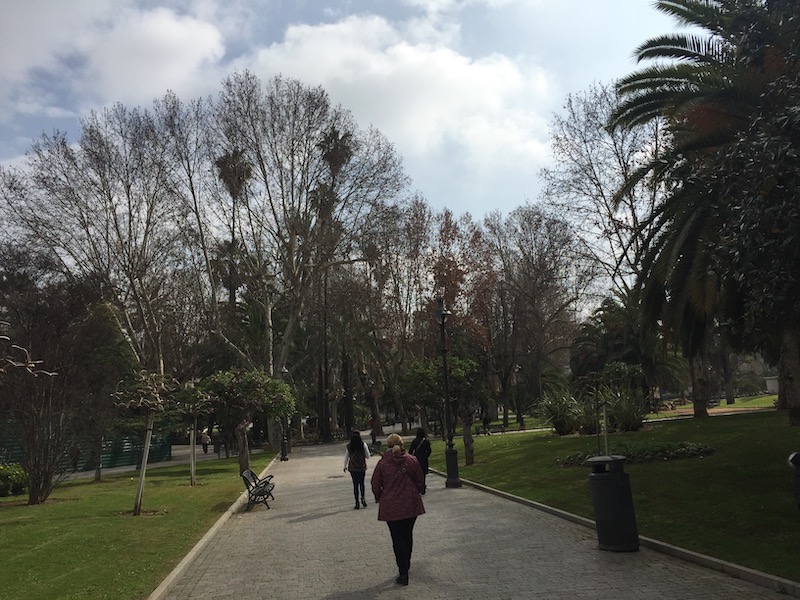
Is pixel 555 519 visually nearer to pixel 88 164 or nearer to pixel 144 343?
pixel 88 164

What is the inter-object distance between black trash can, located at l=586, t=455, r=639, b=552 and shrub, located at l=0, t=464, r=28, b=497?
59.9 ft

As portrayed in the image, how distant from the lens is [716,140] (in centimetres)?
1244

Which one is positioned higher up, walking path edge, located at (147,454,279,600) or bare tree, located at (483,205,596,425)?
bare tree, located at (483,205,596,425)

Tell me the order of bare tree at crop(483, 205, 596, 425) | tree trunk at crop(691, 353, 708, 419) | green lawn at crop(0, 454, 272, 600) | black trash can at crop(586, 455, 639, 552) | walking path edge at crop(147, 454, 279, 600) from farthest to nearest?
bare tree at crop(483, 205, 596, 425) < tree trunk at crop(691, 353, 708, 419) < black trash can at crop(586, 455, 639, 552) < green lawn at crop(0, 454, 272, 600) < walking path edge at crop(147, 454, 279, 600)

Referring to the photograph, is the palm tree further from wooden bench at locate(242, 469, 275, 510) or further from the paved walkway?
wooden bench at locate(242, 469, 275, 510)

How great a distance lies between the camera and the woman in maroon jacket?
7.16 m

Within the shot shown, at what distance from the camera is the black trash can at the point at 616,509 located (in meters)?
8.07

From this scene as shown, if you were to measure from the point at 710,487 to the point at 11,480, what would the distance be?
750 inches

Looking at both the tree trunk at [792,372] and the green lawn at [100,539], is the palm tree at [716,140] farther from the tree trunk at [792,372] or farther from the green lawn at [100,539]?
the green lawn at [100,539]

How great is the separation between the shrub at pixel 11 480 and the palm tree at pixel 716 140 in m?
18.8

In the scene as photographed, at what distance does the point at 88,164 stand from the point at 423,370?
695 inches

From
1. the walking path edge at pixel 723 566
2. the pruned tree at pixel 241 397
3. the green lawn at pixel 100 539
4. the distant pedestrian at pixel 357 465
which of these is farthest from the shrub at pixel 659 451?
the pruned tree at pixel 241 397

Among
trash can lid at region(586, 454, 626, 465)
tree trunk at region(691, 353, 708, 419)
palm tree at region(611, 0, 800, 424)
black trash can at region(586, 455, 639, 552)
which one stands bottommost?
black trash can at region(586, 455, 639, 552)

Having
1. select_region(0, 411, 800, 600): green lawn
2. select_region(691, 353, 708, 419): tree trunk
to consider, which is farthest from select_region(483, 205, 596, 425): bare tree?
select_region(0, 411, 800, 600): green lawn
